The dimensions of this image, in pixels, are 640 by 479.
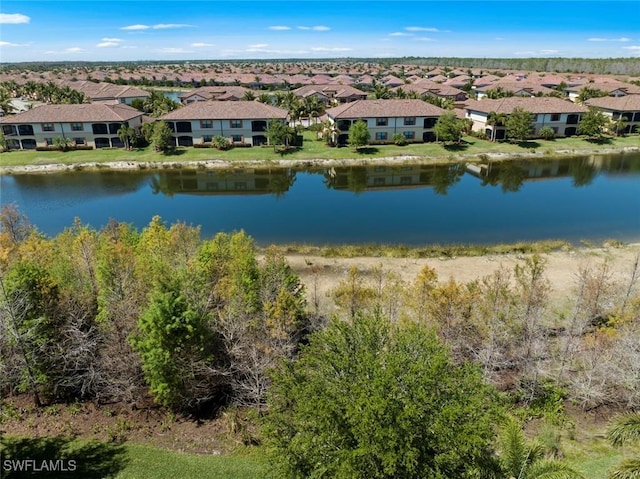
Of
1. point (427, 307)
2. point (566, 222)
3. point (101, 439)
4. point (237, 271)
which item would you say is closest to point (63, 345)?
point (101, 439)

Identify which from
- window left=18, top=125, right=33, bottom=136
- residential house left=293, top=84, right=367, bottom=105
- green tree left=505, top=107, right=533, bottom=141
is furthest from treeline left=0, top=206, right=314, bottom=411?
residential house left=293, top=84, right=367, bottom=105

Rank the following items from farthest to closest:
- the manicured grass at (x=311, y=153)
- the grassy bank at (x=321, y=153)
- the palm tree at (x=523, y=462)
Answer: the manicured grass at (x=311, y=153) < the grassy bank at (x=321, y=153) < the palm tree at (x=523, y=462)

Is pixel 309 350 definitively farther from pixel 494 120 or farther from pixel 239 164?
pixel 494 120

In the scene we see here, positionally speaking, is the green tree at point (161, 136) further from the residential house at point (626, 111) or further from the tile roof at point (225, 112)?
the residential house at point (626, 111)

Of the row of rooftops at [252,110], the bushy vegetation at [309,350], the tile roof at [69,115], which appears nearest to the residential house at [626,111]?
the row of rooftops at [252,110]

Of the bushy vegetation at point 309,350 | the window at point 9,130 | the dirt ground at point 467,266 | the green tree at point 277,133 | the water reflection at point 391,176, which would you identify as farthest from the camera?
the window at point 9,130

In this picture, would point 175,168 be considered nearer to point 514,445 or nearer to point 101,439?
point 101,439
